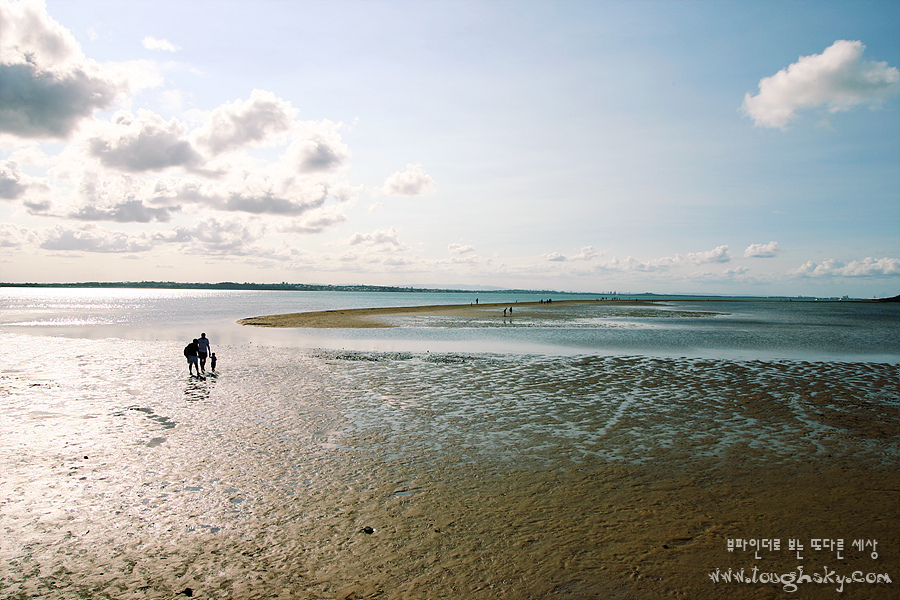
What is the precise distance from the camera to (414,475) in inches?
416

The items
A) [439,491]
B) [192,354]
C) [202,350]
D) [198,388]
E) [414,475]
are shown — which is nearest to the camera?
[439,491]

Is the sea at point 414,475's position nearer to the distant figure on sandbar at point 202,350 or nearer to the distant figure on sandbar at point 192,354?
the distant figure on sandbar at point 192,354

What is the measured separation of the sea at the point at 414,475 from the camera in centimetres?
683

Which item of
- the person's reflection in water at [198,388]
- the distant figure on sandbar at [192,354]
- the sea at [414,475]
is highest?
the distant figure on sandbar at [192,354]

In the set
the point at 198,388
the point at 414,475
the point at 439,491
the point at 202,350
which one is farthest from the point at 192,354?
the point at 439,491

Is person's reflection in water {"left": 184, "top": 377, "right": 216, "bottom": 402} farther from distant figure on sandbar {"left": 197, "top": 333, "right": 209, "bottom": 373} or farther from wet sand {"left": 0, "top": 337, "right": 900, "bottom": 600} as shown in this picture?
distant figure on sandbar {"left": 197, "top": 333, "right": 209, "bottom": 373}

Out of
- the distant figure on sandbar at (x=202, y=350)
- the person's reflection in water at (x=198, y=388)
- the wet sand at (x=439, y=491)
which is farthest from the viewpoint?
the distant figure on sandbar at (x=202, y=350)

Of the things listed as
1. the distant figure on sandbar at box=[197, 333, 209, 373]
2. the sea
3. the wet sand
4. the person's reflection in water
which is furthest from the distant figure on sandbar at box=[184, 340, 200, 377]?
the wet sand

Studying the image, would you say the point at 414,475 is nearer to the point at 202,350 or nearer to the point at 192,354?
the point at 192,354

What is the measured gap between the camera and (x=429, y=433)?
45.0 ft

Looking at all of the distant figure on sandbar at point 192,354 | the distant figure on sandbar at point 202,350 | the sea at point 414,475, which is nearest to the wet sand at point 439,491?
the sea at point 414,475

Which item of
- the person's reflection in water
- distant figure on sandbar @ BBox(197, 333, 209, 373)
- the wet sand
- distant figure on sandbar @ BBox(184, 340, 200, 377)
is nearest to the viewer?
the wet sand

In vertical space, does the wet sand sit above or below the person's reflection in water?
above

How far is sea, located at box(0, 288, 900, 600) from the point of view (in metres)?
6.83
